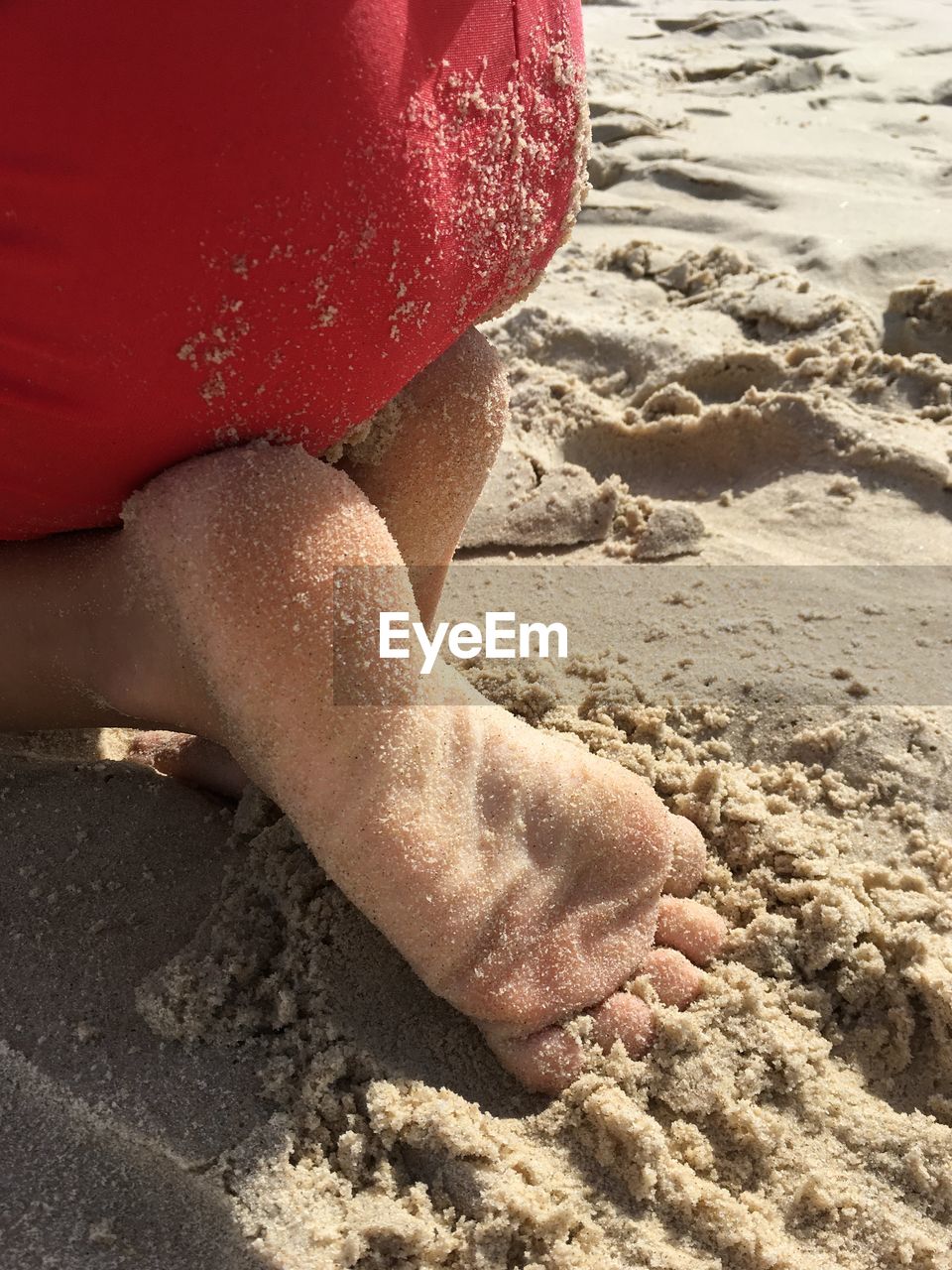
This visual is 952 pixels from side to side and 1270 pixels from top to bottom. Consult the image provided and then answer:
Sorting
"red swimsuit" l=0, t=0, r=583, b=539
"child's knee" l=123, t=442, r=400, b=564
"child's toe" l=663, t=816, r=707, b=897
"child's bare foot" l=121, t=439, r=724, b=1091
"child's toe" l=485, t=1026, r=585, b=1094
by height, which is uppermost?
"red swimsuit" l=0, t=0, r=583, b=539

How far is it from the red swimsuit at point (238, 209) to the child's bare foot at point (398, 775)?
0.24 ft

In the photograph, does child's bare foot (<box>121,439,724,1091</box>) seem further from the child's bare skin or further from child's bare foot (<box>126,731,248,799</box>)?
child's bare foot (<box>126,731,248,799</box>)

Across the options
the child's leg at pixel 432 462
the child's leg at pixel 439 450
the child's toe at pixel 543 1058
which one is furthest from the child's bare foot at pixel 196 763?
the child's toe at pixel 543 1058

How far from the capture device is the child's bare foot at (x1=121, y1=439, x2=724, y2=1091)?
960 millimetres

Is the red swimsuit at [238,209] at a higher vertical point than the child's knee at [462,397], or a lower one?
higher

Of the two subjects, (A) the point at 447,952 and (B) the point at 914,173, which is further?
(B) the point at 914,173

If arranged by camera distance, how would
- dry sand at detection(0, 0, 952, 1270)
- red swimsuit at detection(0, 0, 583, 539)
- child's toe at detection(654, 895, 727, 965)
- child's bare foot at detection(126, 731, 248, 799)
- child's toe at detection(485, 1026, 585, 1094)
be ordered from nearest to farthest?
red swimsuit at detection(0, 0, 583, 539) → dry sand at detection(0, 0, 952, 1270) → child's toe at detection(485, 1026, 585, 1094) → child's toe at detection(654, 895, 727, 965) → child's bare foot at detection(126, 731, 248, 799)

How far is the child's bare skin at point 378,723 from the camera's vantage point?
964 millimetres

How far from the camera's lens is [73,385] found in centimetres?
88

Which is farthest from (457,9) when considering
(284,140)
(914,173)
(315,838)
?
(914,173)

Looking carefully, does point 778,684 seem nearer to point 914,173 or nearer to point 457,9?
point 457,9

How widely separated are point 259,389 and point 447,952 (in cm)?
51

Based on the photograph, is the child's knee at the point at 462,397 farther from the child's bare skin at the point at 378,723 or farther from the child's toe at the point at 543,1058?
the child's toe at the point at 543,1058

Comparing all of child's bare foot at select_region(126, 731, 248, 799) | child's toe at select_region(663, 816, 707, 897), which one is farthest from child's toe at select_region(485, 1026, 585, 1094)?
child's bare foot at select_region(126, 731, 248, 799)
